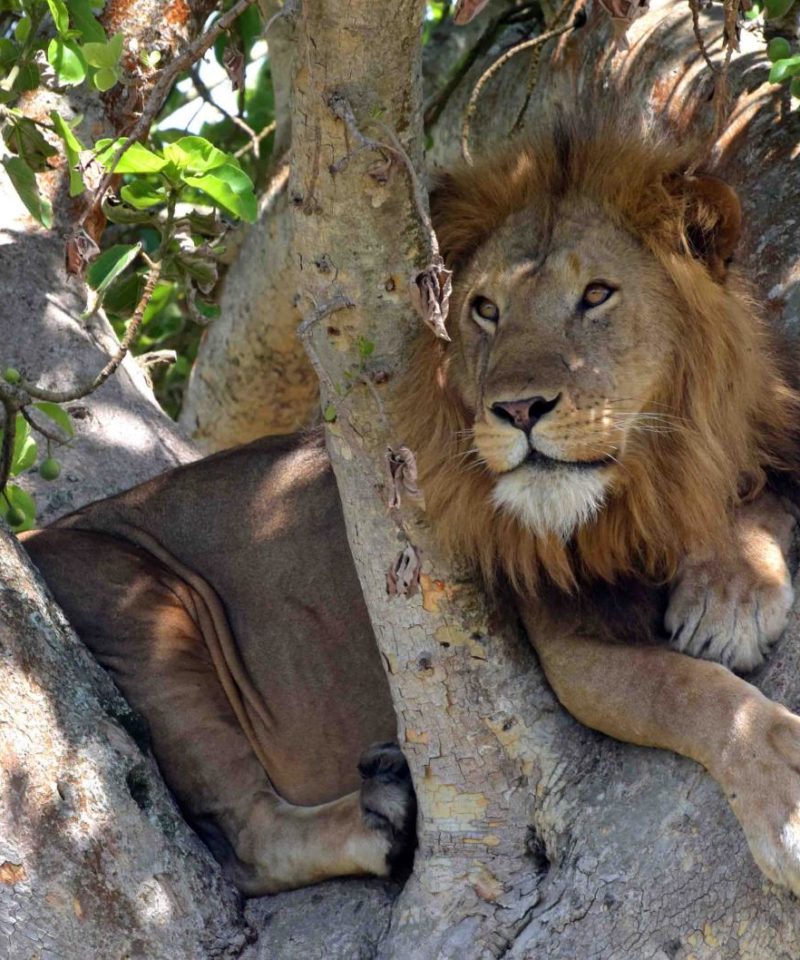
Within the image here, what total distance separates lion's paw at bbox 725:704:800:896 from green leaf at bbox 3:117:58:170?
2687mm

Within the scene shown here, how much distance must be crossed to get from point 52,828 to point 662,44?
3731mm

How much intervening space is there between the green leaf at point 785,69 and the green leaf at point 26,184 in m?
2.17

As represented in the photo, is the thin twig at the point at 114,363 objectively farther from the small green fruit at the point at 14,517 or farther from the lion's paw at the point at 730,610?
the lion's paw at the point at 730,610

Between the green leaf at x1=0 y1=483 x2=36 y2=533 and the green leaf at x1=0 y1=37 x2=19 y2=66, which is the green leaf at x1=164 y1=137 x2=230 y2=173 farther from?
the green leaf at x1=0 y1=483 x2=36 y2=533

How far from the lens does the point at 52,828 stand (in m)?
3.32

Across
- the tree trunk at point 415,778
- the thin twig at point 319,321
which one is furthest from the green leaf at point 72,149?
the thin twig at point 319,321

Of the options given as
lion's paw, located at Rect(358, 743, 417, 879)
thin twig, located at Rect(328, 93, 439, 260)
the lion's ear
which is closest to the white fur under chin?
thin twig, located at Rect(328, 93, 439, 260)

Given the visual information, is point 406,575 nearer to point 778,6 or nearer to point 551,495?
point 551,495

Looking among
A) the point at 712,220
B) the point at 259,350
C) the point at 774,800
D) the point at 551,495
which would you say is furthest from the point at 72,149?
the point at 259,350

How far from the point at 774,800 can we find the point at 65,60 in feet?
8.77

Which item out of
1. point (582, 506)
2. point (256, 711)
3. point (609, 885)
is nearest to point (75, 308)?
point (256, 711)

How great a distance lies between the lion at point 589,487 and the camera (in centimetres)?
358

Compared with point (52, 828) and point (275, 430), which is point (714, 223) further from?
point (275, 430)

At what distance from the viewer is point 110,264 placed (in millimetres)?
Answer: 4238
